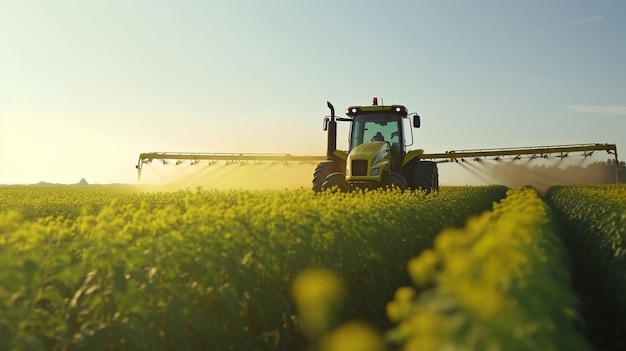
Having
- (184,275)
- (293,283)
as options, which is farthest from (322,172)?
(184,275)

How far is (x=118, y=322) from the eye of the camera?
5.00 meters

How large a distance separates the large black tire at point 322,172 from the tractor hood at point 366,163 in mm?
1390

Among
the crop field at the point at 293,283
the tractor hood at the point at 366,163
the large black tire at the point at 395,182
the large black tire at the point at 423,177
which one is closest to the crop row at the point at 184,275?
the crop field at the point at 293,283

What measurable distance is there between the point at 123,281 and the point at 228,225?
1.79m

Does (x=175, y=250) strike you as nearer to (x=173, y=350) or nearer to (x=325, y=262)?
(x=173, y=350)

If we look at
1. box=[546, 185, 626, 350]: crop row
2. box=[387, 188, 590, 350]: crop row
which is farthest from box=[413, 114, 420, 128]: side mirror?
box=[387, 188, 590, 350]: crop row

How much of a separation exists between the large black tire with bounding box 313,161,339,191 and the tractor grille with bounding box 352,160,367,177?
64.4 inches

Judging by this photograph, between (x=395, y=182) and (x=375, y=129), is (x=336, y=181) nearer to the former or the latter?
(x=395, y=182)

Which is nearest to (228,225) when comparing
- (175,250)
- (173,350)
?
(175,250)

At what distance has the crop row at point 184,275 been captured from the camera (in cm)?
495

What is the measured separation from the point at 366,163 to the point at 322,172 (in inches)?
89.8

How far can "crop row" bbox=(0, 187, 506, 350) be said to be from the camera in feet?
16.2

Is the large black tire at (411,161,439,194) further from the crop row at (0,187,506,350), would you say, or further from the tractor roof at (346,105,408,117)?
the crop row at (0,187,506,350)

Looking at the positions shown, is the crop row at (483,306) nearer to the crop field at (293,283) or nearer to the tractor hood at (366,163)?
the crop field at (293,283)
